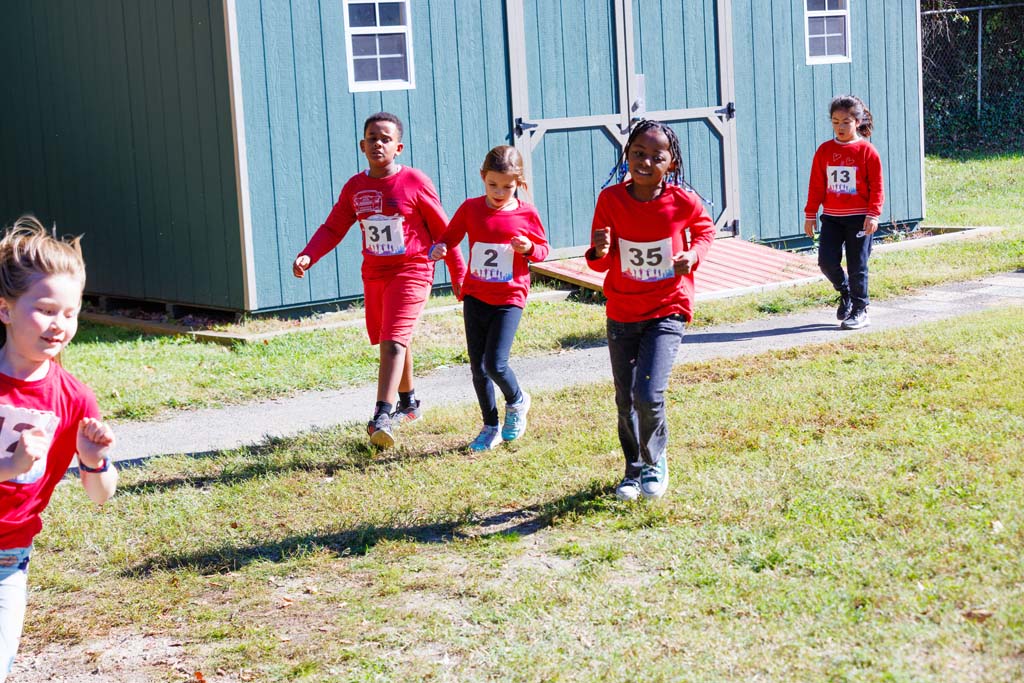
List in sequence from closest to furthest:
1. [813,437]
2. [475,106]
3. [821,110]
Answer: [813,437], [475,106], [821,110]

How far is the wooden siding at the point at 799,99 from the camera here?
1431 centimetres

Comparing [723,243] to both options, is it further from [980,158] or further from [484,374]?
[980,158]

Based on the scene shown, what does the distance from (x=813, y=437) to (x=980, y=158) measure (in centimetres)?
1752

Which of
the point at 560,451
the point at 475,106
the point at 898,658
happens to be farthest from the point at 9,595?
the point at 475,106

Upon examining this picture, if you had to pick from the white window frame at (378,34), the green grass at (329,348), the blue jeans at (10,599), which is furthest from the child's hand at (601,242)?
the white window frame at (378,34)

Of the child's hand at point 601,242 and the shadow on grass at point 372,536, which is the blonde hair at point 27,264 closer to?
the shadow on grass at point 372,536

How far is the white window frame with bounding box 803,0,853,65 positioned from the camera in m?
14.7

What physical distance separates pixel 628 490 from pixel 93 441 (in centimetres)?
282

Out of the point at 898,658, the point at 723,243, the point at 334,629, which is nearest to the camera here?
the point at 898,658

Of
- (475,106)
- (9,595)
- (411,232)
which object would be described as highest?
(475,106)

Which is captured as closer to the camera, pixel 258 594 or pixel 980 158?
pixel 258 594

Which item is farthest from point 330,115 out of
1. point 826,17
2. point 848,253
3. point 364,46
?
point 826,17

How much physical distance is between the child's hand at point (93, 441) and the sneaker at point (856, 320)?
7386 mm

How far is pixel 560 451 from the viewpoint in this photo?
676 cm
